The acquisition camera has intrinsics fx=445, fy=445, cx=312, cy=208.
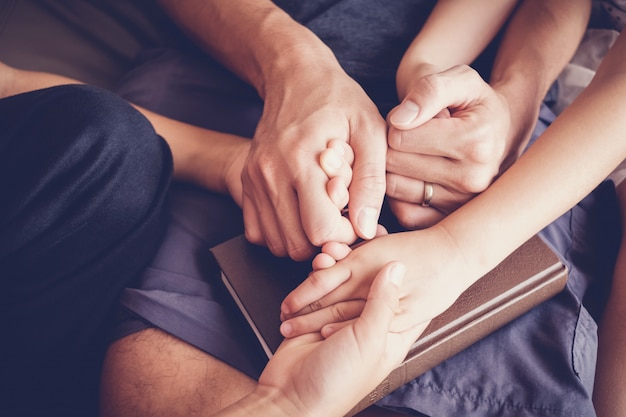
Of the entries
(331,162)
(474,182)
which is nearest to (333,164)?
(331,162)

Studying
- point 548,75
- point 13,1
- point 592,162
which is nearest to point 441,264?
Answer: point 592,162

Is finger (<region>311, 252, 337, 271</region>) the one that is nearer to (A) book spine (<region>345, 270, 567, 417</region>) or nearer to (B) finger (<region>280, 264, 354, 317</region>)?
(B) finger (<region>280, 264, 354, 317</region>)

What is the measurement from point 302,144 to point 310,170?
0.05m

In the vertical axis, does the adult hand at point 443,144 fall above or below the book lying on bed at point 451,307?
above

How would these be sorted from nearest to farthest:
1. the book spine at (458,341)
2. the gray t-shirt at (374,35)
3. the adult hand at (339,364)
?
the adult hand at (339,364), the book spine at (458,341), the gray t-shirt at (374,35)

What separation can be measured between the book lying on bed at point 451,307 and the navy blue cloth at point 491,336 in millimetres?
30

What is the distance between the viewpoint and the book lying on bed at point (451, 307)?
1.91 feet

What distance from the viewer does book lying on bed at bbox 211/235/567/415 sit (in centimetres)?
58

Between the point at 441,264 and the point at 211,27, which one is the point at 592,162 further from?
the point at 211,27

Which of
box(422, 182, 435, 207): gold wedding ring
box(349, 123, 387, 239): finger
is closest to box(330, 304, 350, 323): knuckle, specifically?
box(349, 123, 387, 239): finger

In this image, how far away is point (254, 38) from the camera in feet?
2.76

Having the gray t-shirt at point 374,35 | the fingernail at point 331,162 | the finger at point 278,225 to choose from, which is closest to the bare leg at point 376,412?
the finger at point 278,225

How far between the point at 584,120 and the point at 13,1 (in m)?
1.19

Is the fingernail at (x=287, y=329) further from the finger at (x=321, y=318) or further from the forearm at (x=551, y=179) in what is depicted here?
the forearm at (x=551, y=179)
